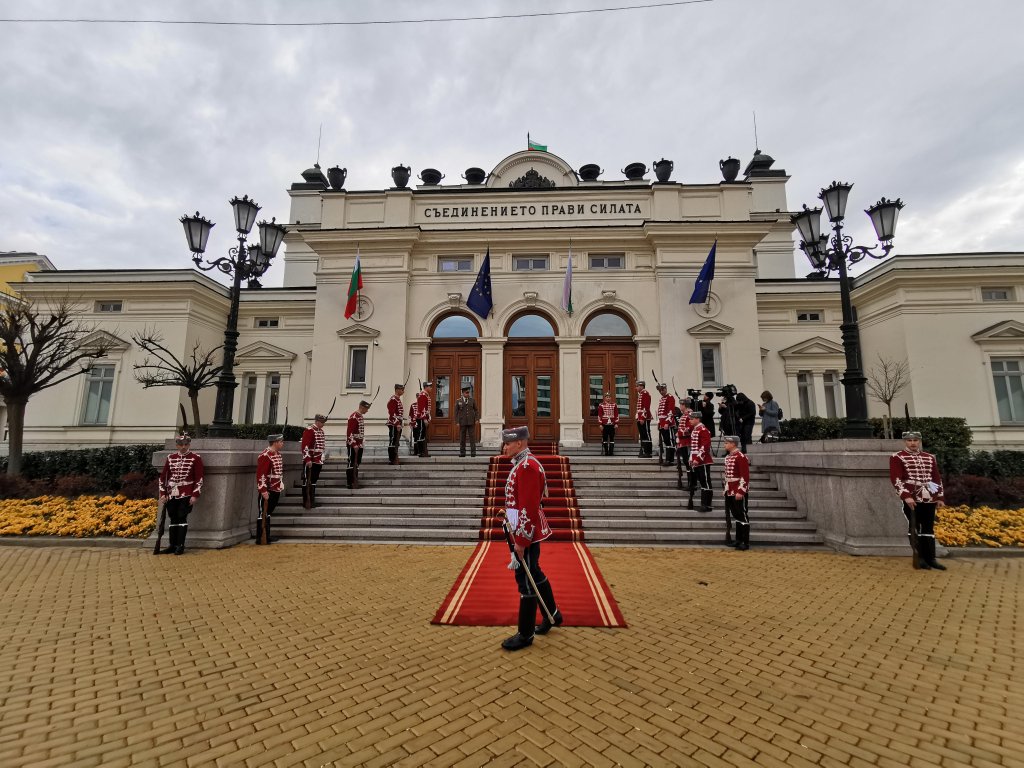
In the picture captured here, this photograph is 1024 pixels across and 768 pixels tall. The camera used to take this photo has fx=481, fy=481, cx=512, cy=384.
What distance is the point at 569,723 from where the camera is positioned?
3143mm

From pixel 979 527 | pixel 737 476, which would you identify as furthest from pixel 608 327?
pixel 979 527

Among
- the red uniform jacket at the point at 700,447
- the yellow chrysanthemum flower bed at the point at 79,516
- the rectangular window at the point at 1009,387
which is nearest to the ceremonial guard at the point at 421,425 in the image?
the yellow chrysanthemum flower bed at the point at 79,516

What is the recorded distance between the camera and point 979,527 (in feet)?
30.5

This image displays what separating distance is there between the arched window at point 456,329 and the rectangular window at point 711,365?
26.5 feet

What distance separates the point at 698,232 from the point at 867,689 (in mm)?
16064

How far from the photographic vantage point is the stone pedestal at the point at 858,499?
27.3ft

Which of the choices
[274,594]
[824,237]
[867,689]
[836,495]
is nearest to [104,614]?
[274,594]

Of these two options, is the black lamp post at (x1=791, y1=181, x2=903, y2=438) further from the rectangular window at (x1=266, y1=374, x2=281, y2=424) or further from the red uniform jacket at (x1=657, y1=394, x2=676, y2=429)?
the rectangular window at (x1=266, y1=374, x2=281, y2=424)

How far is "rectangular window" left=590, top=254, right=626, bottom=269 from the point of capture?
1788cm

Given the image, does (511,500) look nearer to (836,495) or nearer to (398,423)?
(836,495)

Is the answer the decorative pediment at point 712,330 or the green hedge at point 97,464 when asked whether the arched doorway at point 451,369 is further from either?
the green hedge at point 97,464

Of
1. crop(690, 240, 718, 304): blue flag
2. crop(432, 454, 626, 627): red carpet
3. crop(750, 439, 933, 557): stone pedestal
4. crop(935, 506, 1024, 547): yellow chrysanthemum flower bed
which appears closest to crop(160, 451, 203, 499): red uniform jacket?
crop(432, 454, 626, 627): red carpet

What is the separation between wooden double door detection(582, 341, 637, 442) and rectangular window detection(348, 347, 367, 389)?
7.96 meters

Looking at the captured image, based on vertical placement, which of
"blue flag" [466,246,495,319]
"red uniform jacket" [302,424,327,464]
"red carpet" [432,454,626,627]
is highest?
"blue flag" [466,246,495,319]
